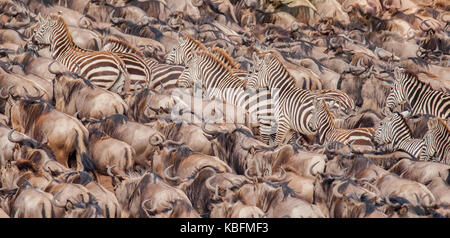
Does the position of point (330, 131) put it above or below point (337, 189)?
below

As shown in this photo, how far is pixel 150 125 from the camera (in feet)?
56.4

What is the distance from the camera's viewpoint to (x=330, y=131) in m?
17.6

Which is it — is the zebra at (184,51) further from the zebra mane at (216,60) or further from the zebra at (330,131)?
the zebra at (330,131)

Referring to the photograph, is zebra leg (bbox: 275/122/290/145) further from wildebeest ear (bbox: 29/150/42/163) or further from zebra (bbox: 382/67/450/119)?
wildebeest ear (bbox: 29/150/42/163)

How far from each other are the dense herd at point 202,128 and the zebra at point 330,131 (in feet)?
0.08

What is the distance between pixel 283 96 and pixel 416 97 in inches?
110

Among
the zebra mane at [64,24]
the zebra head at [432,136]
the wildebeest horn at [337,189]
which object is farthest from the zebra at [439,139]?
the zebra mane at [64,24]

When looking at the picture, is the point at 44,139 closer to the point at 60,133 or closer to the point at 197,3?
the point at 60,133

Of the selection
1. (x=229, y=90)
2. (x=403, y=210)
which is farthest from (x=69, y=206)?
(x=229, y=90)

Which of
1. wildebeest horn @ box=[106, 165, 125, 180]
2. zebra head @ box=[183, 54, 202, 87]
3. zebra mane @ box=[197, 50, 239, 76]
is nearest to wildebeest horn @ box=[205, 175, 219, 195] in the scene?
wildebeest horn @ box=[106, 165, 125, 180]

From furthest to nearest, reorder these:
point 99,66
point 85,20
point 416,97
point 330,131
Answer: point 85,20 < point 416,97 < point 99,66 < point 330,131

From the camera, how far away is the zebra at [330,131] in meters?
17.4

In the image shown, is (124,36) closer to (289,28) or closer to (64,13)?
(64,13)

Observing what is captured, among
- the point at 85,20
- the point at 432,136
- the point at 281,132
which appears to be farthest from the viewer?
the point at 85,20
